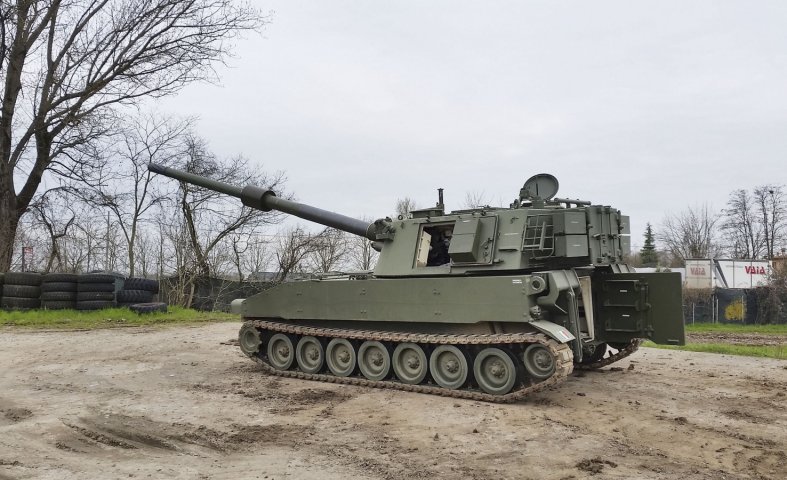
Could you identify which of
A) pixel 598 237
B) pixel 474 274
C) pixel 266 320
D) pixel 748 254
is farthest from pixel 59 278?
pixel 748 254

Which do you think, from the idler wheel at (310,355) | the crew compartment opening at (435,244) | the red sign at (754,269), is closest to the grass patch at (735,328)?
the red sign at (754,269)

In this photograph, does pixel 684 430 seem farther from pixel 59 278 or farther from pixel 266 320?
pixel 59 278

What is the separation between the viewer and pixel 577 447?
6516mm

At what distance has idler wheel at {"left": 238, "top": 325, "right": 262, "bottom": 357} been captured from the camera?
11.2 meters

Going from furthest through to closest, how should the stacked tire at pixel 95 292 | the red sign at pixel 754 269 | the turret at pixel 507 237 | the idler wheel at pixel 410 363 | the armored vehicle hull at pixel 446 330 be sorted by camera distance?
the red sign at pixel 754 269
the stacked tire at pixel 95 292
the idler wheel at pixel 410 363
the turret at pixel 507 237
the armored vehicle hull at pixel 446 330

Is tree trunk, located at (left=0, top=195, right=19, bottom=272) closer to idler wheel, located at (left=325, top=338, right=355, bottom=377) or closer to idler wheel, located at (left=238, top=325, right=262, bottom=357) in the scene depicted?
idler wheel, located at (left=238, top=325, right=262, bottom=357)

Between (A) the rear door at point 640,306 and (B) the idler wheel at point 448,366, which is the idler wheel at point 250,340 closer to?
(B) the idler wheel at point 448,366

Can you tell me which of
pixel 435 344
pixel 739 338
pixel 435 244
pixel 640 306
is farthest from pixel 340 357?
pixel 739 338

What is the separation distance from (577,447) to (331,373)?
16.1ft

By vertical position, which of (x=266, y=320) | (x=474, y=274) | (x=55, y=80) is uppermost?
(x=55, y=80)

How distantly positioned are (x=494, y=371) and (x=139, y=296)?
14.4m

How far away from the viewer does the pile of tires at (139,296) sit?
757 inches

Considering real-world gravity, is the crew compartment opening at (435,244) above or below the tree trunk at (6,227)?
below

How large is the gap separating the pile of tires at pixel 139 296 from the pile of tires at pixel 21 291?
87.1 inches
